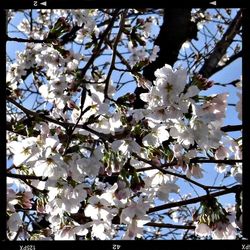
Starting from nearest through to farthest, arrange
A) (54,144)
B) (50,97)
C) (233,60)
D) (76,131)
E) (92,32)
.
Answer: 1. (54,144)
2. (76,131)
3. (50,97)
4. (92,32)
5. (233,60)

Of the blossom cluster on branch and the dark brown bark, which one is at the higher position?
the dark brown bark

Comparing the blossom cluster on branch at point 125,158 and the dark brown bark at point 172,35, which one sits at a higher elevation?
the dark brown bark at point 172,35

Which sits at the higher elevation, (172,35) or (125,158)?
(172,35)

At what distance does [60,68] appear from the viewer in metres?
2.63

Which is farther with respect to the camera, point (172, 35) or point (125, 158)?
point (172, 35)

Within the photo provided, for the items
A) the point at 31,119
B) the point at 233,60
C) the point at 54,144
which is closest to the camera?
the point at 54,144

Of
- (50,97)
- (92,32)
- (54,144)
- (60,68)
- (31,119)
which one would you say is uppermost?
(92,32)

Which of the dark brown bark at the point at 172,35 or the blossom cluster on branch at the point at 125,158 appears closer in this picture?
the blossom cluster on branch at the point at 125,158

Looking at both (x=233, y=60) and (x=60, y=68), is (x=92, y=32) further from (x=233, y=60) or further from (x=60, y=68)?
(x=233, y=60)

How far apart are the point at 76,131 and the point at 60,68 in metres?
0.95

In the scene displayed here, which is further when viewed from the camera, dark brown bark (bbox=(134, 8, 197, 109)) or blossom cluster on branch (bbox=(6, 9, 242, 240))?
dark brown bark (bbox=(134, 8, 197, 109))

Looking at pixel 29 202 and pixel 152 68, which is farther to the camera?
pixel 152 68

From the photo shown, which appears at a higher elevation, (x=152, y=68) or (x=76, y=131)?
(x=152, y=68)
